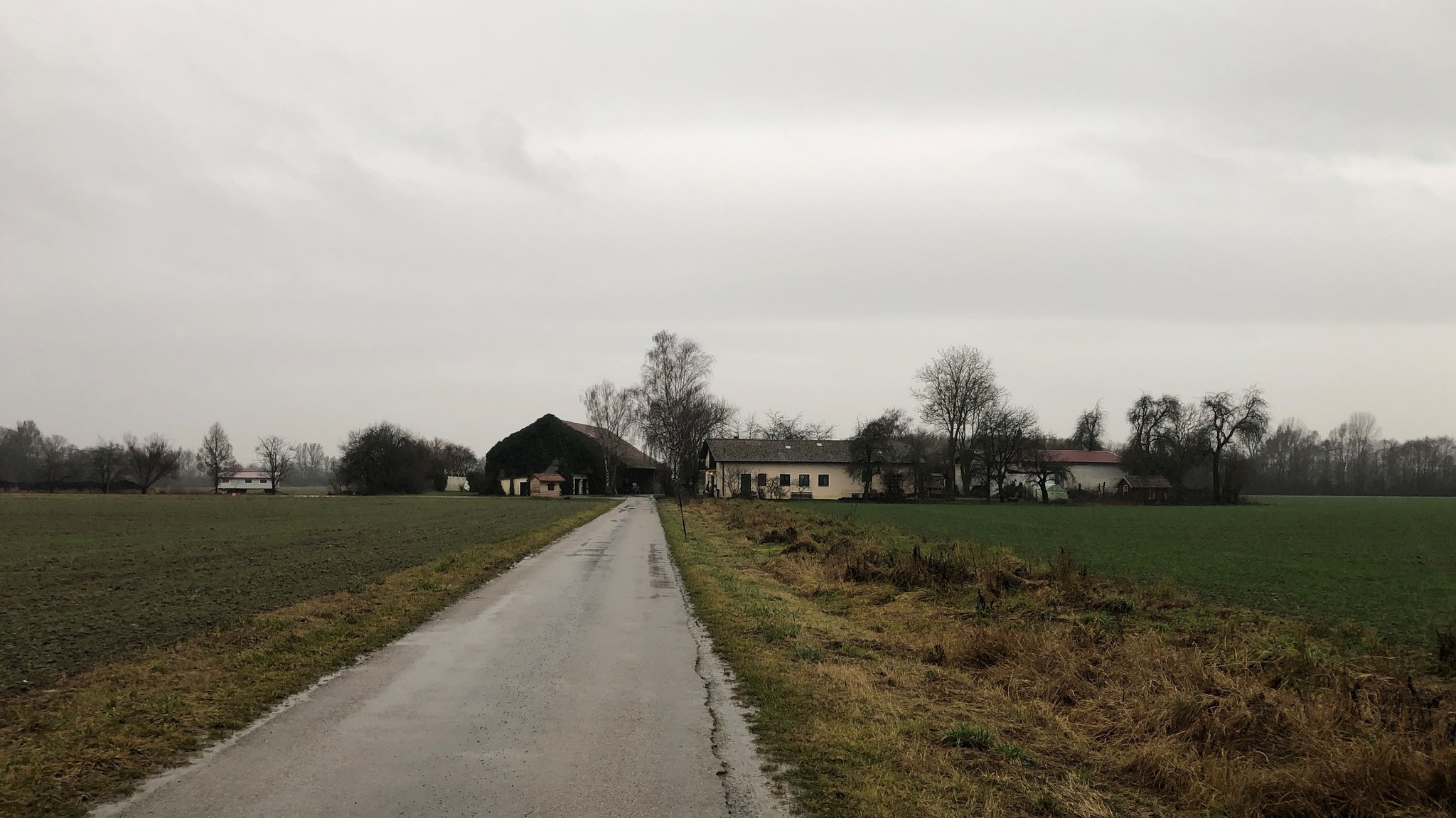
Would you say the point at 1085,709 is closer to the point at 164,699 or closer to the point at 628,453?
the point at 164,699

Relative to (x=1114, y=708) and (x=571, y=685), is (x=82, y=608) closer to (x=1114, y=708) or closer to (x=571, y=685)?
(x=571, y=685)

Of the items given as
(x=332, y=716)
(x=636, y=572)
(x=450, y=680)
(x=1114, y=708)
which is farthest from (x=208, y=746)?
(x=636, y=572)

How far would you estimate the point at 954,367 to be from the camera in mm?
85438

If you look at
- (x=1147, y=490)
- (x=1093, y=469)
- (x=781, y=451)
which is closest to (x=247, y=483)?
(x=781, y=451)

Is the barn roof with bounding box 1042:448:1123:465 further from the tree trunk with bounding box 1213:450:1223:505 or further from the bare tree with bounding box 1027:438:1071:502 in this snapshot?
the tree trunk with bounding box 1213:450:1223:505

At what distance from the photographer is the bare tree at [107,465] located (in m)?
105

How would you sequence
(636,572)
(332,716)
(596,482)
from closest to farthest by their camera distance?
(332,716), (636,572), (596,482)

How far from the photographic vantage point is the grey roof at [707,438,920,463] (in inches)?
3489

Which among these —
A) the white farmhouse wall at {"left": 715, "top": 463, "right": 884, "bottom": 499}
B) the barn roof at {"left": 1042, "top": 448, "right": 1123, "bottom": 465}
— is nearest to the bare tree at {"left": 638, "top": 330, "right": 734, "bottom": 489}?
the white farmhouse wall at {"left": 715, "top": 463, "right": 884, "bottom": 499}

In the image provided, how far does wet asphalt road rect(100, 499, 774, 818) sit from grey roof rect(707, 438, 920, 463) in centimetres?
7620

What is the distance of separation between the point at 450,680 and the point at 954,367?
8064 centimetres

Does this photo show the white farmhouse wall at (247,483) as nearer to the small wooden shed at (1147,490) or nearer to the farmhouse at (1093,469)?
the farmhouse at (1093,469)

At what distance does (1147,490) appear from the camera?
305ft

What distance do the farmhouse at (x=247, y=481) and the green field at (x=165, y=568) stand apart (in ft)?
315
